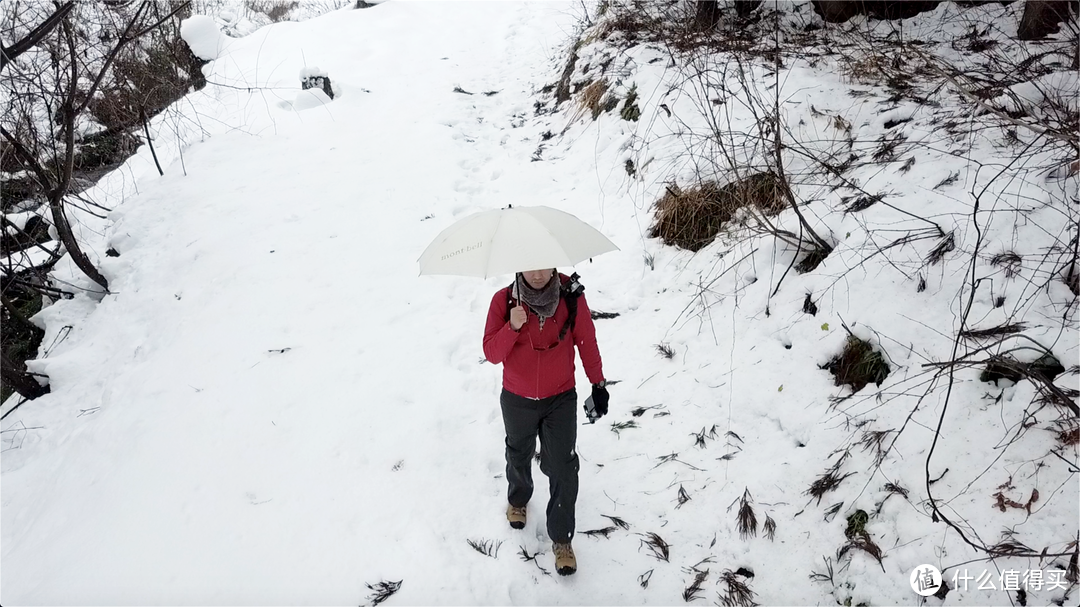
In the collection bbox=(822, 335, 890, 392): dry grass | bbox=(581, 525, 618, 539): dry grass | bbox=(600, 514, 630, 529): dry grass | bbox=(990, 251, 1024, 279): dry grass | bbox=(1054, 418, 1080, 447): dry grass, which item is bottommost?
bbox=(581, 525, 618, 539): dry grass

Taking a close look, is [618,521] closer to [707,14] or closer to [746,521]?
[746,521]

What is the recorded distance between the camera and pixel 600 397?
2.95 meters

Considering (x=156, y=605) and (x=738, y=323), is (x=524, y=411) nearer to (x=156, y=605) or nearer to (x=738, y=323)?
(x=738, y=323)

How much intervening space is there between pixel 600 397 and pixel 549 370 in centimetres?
33

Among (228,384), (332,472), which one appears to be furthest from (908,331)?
(228,384)

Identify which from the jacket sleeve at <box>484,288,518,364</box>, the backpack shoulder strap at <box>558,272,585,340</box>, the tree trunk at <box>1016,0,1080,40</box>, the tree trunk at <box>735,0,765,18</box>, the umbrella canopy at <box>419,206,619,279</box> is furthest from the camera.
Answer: the tree trunk at <box>735,0,765,18</box>

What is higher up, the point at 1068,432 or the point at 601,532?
the point at 1068,432

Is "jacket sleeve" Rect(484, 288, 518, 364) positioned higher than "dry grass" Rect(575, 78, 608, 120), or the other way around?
"dry grass" Rect(575, 78, 608, 120)

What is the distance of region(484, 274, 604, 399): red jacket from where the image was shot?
9.17ft

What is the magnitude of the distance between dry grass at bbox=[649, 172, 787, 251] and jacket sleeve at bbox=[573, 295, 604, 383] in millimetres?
2373

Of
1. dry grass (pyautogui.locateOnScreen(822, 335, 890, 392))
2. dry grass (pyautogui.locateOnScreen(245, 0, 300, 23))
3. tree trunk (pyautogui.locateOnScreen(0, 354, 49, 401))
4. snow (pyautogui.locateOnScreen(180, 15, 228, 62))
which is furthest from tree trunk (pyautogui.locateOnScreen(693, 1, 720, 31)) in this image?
dry grass (pyautogui.locateOnScreen(245, 0, 300, 23))

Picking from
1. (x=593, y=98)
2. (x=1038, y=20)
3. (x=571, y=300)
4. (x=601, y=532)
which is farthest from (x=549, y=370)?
(x=1038, y=20)

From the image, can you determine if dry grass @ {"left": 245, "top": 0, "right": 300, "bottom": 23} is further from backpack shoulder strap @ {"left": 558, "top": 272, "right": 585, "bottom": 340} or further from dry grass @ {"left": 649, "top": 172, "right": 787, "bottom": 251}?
backpack shoulder strap @ {"left": 558, "top": 272, "right": 585, "bottom": 340}
